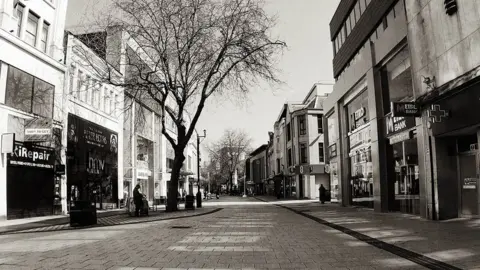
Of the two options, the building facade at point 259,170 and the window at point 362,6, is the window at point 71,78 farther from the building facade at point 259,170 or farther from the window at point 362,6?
the building facade at point 259,170

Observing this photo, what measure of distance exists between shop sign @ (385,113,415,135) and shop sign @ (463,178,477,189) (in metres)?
2.98

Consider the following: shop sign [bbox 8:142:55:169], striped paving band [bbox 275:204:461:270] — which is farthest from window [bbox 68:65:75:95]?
striped paving band [bbox 275:204:461:270]

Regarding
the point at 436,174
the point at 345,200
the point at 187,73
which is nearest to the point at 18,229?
the point at 187,73

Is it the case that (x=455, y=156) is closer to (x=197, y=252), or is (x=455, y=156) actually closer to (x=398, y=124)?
(x=398, y=124)

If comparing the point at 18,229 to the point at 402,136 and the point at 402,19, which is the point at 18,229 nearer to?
the point at 402,136

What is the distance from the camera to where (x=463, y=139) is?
48.1 feet

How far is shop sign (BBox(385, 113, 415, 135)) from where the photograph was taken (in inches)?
674

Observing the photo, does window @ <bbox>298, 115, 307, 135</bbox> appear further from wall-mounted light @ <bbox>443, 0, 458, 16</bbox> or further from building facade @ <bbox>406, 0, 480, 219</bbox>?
wall-mounted light @ <bbox>443, 0, 458, 16</bbox>

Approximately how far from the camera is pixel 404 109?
49.7 ft

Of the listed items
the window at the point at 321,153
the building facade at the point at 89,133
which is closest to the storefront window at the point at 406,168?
the building facade at the point at 89,133

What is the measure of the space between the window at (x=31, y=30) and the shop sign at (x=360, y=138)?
1750 centimetres

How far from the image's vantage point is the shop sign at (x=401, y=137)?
55.9 ft

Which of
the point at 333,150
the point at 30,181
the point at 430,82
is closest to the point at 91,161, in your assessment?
the point at 30,181

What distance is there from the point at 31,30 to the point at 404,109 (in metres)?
18.3
